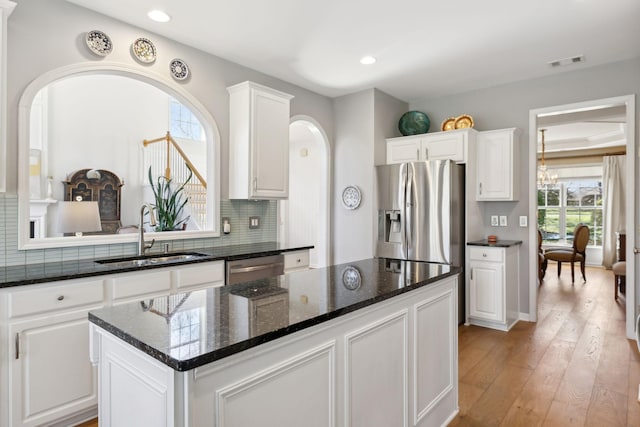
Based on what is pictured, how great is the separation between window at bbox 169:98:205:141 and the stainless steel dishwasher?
4770mm

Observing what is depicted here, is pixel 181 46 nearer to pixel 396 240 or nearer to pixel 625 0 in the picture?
pixel 396 240

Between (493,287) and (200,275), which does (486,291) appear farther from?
(200,275)

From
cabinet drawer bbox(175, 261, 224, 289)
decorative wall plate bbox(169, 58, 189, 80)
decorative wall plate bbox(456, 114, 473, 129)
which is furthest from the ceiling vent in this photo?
cabinet drawer bbox(175, 261, 224, 289)

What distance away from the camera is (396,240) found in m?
4.30

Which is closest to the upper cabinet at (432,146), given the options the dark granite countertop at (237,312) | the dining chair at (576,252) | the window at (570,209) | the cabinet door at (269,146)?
the cabinet door at (269,146)

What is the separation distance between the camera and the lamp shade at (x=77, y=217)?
2.91 meters

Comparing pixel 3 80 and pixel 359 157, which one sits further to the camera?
pixel 359 157

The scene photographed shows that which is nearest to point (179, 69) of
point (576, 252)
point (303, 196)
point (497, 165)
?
point (497, 165)

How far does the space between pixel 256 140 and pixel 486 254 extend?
8.43 ft

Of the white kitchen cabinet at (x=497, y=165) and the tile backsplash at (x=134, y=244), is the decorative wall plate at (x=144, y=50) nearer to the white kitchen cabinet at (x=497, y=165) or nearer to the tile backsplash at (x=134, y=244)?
the tile backsplash at (x=134, y=244)

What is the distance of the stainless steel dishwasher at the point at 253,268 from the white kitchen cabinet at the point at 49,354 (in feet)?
3.17

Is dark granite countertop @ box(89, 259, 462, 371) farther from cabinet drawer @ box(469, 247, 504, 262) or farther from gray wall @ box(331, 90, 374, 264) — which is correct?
gray wall @ box(331, 90, 374, 264)

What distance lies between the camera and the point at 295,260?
11.7ft

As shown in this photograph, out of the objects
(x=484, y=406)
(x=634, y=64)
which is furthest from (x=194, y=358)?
(x=634, y=64)
